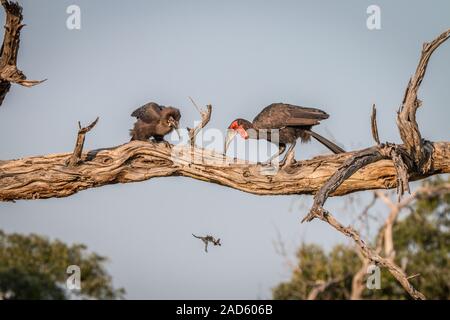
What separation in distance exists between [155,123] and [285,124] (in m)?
1.58

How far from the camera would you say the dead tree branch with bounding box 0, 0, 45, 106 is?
24.7ft

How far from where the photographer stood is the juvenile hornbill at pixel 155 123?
28.9ft

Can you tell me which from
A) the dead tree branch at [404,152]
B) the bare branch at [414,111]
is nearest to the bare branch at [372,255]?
the dead tree branch at [404,152]

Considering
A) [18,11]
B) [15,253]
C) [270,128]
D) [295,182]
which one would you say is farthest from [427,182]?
[18,11]

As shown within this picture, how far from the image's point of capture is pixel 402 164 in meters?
7.23

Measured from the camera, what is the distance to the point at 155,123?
8.83m

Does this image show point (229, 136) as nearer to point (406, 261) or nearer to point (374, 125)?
point (374, 125)

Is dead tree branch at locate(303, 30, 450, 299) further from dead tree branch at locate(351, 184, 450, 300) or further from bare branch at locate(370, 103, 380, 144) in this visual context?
dead tree branch at locate(351, 184, 450, 300)

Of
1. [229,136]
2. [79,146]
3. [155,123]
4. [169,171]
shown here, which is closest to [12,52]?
[79,146]

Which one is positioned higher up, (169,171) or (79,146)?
(79,146)

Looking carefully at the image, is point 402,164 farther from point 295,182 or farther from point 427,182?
Answer: point 427,182

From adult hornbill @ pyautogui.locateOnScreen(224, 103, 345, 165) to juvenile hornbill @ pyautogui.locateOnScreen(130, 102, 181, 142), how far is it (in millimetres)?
719

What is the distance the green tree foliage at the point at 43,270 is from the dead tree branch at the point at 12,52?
602 inches

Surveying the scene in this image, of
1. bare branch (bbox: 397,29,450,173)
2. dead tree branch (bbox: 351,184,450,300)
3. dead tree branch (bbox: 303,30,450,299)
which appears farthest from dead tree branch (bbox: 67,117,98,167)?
dead tree branch (bbox: 351,184,450,300)
